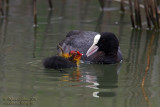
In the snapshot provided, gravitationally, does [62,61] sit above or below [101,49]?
below

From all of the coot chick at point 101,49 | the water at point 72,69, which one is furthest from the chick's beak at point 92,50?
the water at point 72,69

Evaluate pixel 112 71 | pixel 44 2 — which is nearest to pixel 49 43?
pixel 112 71

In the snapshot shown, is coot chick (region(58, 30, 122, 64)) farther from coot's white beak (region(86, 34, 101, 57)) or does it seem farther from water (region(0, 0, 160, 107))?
water (region(0, 0, 160, 107))

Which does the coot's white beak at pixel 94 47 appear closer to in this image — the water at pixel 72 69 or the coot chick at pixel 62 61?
the water at pixel 72 69

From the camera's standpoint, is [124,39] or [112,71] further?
[124,39]

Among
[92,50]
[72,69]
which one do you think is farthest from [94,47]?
[72,69]

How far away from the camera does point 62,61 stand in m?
7.27

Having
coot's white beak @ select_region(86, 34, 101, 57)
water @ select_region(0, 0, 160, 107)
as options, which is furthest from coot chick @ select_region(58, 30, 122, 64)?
water @ select_region(0, 0, 160, 107)

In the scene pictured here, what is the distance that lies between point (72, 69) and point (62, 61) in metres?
0.27

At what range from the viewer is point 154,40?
10.1 m

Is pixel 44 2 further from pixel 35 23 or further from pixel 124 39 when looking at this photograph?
pixel 124 39

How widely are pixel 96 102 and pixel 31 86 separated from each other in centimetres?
113

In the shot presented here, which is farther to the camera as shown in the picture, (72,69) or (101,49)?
(101,49)

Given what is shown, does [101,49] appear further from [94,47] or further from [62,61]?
[62,61]
